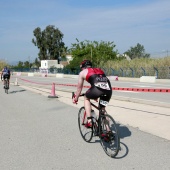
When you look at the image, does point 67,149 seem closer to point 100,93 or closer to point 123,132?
point 100,93

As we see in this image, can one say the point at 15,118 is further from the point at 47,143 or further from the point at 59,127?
the point at 47,143

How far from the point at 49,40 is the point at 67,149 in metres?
89.2

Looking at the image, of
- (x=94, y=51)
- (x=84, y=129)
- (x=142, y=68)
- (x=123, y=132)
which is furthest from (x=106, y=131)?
(x=94, y=51)

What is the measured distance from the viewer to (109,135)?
210 inches

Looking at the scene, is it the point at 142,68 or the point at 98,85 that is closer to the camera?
the point at 98,85

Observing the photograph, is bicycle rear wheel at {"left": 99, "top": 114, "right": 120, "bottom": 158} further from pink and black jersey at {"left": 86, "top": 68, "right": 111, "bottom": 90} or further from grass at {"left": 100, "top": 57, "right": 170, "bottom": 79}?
grass at {"left": 100, "top": 57, "right": 170, "bottom": 79}

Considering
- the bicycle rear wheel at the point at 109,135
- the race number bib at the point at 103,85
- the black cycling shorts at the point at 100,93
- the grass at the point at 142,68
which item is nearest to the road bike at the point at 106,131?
the bicycle rear wheel at the point at 109,135

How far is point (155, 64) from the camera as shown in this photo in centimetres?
3928

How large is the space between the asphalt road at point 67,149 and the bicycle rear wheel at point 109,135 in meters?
0.13

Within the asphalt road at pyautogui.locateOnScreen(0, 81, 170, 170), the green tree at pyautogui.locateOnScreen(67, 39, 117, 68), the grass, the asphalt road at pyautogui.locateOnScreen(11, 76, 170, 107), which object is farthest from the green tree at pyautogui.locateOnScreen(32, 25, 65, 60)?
the asphalt road at pyautogui.locateOnScreen(0, 81, 170, 170)

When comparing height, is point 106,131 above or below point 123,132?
above

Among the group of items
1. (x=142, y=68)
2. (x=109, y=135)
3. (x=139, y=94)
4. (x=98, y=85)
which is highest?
(x=142, y=68)

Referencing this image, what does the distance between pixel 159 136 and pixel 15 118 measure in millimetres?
4953

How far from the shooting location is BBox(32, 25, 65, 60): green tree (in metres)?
93.4
